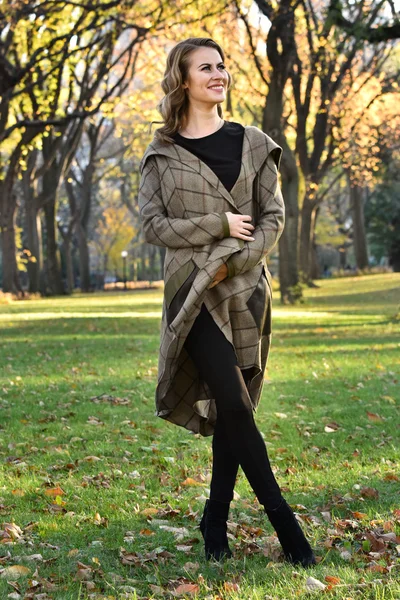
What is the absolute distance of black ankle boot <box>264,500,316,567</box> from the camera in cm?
415

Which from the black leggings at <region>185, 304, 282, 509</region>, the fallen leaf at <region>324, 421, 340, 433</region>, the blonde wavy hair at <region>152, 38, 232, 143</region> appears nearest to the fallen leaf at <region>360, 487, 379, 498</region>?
the black leggings at <region>185, 304, 282, 509</region>

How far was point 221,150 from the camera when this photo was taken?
4418 millimetres

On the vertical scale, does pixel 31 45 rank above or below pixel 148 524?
above

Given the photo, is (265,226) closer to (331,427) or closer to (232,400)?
(232,400)

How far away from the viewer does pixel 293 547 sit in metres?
4.17

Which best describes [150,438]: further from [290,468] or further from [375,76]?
[375,76]

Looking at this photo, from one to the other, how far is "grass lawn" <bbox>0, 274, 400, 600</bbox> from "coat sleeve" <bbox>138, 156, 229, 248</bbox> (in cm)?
149

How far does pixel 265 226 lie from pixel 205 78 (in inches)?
29.5

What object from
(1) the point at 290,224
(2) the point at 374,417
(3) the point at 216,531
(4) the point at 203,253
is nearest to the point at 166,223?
(4) the point at 203,253

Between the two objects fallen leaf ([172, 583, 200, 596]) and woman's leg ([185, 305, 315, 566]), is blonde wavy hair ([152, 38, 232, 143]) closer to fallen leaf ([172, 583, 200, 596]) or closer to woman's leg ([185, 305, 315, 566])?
woman's leg ([185, 305, 315, 566])

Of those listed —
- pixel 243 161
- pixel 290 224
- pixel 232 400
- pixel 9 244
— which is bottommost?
pixel 232 400

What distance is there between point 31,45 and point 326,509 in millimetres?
22582

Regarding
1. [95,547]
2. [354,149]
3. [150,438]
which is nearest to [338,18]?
[150,438]

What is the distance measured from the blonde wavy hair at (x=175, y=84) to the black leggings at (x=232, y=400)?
0.89 meters
